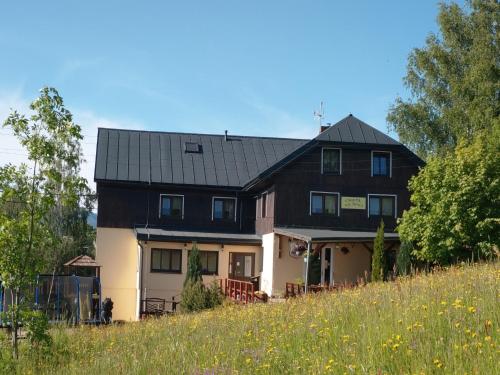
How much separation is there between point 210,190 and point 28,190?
25936 millimetres

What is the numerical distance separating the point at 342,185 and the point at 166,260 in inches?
380

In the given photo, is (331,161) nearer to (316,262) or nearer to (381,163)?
(381,163)

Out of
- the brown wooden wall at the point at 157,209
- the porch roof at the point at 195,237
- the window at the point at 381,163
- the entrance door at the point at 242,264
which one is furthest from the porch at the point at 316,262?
the brown wooden wall at the point at 157,209

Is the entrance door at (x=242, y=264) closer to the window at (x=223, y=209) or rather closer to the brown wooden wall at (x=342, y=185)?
the window at (x=223, y=209)

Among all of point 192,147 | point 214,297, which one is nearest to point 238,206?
point 192,147

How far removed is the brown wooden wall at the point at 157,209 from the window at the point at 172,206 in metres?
0.21

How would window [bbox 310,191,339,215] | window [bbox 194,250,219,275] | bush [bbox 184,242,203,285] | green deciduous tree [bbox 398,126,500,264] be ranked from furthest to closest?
window [bbox 194,250,219,275]
window [bbox 310,191,339,215]
bush [bbox 184,242,203,285]
green deciduous tree [bbox 398,126,500,264]

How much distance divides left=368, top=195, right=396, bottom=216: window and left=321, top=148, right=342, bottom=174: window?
84.8 inches

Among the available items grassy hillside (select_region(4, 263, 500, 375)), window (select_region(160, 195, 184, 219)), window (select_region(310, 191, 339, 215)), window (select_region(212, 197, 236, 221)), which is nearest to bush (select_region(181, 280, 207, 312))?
window (select_region(310, 191, 339, 215))

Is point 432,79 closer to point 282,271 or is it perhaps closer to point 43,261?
point 282,271

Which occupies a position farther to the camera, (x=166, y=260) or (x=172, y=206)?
(x=172, y=206)

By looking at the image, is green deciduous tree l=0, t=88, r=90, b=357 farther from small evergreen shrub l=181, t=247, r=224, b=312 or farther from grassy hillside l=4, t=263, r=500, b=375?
small evergreen shrub l=181, t=247, r=224, b=312

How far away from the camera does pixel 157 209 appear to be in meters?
37.9

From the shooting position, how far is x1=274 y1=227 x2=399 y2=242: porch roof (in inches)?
1150
